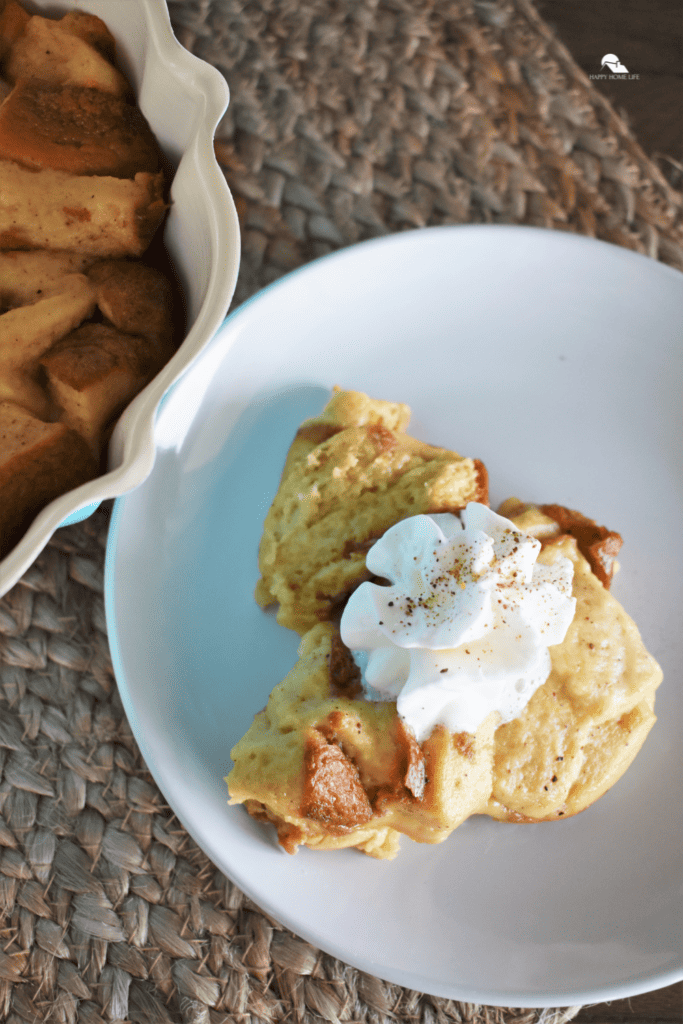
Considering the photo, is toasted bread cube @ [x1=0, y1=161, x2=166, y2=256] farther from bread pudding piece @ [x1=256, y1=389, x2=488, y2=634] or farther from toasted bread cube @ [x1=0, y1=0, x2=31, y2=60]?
bread pudding piece @ [x1=256, y1=389, x2=488, y2=634]

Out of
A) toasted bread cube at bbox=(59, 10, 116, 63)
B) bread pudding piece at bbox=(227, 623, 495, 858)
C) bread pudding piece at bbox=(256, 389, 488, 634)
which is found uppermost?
toasted bread cube at bbox=(59, 10, 116, 63)

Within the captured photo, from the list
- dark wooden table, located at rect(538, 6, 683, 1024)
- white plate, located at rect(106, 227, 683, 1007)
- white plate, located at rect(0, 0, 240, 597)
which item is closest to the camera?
white plate, located at rect(0, 0, 240, 597)

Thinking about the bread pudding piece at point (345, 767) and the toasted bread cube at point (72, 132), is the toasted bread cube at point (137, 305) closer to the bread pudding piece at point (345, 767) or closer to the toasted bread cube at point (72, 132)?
the toasted bread cube at point (72, 132)

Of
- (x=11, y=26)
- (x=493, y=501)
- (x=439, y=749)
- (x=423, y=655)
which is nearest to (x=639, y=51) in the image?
(x=493, y=501)

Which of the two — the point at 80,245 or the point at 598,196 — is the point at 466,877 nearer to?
the point at 80,245

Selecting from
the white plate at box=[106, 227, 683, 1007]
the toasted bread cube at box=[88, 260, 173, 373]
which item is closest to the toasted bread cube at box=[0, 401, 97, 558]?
the toasted bread cube at box=[88, 260, 173, 373]

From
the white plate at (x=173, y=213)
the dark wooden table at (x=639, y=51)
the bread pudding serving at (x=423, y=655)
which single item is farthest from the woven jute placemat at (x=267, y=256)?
the white plate at (x=173, y=213)
